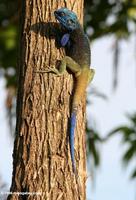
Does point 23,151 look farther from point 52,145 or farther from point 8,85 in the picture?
point 8,85

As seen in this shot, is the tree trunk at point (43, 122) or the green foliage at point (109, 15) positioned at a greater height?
the green foliage at point (109, 15)

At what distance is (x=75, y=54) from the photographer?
5.20 metres

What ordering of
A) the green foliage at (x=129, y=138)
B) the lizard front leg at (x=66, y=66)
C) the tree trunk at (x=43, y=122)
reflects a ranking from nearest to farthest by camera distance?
the tree trunk at (x=43, y=122) < the lizard front leg at (x=66, y=66) < the green foliage at (x=129, y=138)

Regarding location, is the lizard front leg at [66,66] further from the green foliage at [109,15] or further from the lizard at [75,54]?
the green foliage at [109,15]

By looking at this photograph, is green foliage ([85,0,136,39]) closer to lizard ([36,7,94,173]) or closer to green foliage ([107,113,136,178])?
green foliage ([107,113,136,178])

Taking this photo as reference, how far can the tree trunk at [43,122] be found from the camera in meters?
4.97

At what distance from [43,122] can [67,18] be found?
715 mm

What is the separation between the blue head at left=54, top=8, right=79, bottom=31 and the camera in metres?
5.10

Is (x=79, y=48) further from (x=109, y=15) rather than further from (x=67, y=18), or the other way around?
(x=109, y=15)

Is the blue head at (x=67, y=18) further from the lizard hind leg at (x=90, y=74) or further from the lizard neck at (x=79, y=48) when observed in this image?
the lizard hind leg at (x=90, y=74)

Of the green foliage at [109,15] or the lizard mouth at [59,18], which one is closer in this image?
the lizard mouth at [59,18]

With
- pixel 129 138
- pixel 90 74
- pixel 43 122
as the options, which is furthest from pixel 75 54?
pixel 129 138

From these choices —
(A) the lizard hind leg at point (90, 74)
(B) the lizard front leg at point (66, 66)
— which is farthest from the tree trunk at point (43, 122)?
(A) the lizard hind leg at point (90, 74)

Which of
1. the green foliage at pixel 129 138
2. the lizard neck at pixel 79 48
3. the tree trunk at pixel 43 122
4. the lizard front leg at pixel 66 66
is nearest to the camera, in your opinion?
the tree trunk at pixel 43 122
